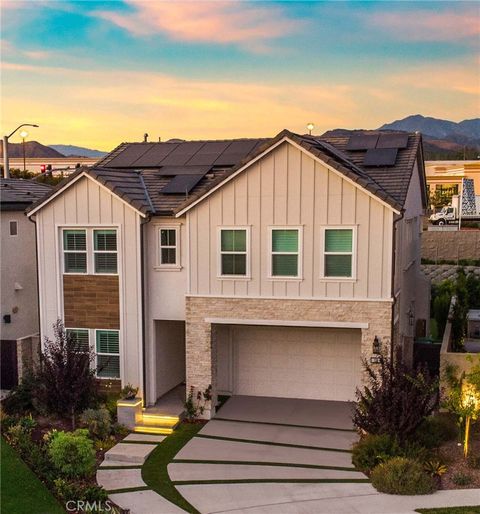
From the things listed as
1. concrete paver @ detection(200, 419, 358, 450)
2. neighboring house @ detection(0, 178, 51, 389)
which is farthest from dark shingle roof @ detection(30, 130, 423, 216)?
concrete paver @ detection(200, 419, 358, 450)

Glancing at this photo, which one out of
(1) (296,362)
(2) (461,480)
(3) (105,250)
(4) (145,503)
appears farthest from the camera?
(1) (296,362)

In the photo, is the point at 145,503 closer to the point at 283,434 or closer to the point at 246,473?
the point at 246,473

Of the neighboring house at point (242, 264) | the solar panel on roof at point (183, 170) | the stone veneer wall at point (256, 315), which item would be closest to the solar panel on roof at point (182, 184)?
the neighboring house at point (242, 264)

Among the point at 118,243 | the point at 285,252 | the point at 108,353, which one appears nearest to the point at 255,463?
the point at 285,252

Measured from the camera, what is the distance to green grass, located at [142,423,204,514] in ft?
39.3

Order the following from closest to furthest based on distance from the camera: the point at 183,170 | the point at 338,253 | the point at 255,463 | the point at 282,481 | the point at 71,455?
the point at 71,455 → the point at 282,481 → the point at 255,463 → the point at 338,253 → the point at 183,170

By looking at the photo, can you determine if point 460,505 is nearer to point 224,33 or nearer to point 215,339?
point 215,339

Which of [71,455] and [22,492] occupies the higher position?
[71,455]

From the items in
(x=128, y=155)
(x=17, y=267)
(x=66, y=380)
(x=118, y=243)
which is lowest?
(x=66, y=380)

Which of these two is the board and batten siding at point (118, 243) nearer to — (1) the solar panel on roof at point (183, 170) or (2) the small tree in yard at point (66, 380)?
(2) the small tree in yard at point (66, 380)

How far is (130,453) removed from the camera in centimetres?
1415

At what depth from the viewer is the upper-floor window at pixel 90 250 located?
697 inches

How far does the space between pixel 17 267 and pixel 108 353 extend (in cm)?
521

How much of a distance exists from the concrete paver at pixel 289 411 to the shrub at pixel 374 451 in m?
2.79
